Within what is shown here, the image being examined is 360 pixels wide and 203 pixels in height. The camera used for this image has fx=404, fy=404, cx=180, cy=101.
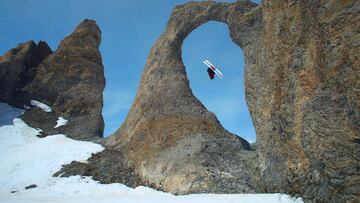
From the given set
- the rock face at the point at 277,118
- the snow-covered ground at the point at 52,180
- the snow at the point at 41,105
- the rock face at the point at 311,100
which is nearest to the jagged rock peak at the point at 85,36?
the snow at the point at 41,105

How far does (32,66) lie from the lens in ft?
155

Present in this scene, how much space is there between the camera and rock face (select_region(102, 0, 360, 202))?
48.3ft

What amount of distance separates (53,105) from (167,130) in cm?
2134

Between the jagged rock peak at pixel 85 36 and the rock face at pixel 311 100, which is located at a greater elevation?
the jagged rock peak at pixel 85 36

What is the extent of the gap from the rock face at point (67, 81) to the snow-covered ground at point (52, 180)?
3.83 meters

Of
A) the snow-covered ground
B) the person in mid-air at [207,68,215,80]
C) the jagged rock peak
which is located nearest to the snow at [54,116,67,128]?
the snow-covered ground

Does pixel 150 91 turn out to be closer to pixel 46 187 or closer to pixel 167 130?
pixel 167 130

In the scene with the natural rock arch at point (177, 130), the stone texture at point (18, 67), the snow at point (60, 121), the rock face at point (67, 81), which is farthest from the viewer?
the stone texture at point (18, 67)

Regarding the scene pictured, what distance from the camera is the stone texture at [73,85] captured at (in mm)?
39000

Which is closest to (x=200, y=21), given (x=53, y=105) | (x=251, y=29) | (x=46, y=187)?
(x=251, y=29)

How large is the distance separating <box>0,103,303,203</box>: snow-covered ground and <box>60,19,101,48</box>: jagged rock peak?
1397cm

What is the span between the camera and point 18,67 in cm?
4525

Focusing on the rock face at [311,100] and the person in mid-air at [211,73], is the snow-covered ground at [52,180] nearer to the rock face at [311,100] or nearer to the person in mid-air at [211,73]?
the rock face at [311,100]

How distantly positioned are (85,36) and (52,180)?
2818 cm
